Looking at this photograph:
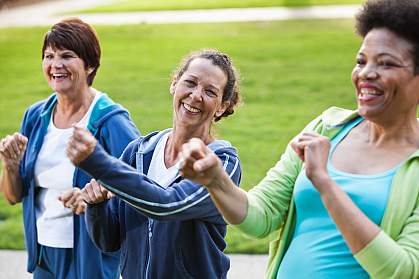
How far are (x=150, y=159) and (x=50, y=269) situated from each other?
1046 mm

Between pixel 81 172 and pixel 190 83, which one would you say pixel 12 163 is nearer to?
pixel 81 172

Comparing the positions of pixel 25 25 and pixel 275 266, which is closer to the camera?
pixel 275 266

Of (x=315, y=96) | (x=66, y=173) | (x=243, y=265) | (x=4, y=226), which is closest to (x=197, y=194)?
(x=66, y=173)

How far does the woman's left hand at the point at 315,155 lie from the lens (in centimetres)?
274

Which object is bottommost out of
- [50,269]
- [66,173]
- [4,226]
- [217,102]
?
[4,226]

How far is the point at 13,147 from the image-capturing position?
4.28 meters

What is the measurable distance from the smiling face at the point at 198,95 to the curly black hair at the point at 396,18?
0.92 metres

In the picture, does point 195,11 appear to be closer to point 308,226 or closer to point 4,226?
point 4,226

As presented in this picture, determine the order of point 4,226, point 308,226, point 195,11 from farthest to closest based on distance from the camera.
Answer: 1. point 195,11
2. point 4,226
3. point 308,226

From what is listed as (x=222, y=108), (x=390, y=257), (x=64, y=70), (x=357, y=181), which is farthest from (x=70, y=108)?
(x=390, y=257)

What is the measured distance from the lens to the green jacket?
2729 mm

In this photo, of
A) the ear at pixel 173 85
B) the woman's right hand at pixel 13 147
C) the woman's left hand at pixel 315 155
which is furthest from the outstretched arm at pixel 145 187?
the woman's right hand at pixel 13 147

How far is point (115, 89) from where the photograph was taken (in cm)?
1323

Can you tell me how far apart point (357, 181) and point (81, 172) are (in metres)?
1.88
